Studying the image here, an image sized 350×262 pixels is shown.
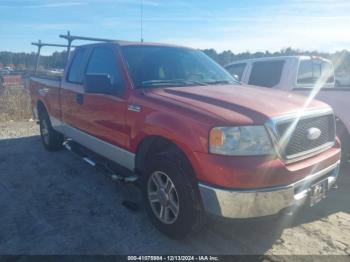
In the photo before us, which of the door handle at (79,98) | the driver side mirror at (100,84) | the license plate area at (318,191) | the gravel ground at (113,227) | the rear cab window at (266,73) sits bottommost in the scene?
the gravel ground at (113,227)

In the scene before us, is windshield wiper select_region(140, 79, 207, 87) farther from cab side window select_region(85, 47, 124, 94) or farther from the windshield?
cab side window select_region(85, 47, 124, 94)

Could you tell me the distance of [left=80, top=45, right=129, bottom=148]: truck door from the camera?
3846 millimetres

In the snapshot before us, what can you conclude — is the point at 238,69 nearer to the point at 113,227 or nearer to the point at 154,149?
the point at 154,149

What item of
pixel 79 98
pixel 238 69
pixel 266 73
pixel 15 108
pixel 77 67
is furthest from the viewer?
pixel 15 108

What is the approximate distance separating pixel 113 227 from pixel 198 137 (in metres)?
1.54

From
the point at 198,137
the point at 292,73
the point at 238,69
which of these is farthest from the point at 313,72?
the point at 198,137

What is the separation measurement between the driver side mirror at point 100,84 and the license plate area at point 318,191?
7.74 feet

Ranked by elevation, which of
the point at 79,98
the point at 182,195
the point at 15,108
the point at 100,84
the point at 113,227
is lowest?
the point at 113,227

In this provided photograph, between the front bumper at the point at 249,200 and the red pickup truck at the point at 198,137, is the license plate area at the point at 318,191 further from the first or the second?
the front bumper at the point at 249,200

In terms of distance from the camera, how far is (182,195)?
10.0ft

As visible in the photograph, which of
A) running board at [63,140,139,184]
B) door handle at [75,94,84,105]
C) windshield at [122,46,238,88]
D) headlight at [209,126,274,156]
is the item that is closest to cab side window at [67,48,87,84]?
door handle at [75,94,84,105]

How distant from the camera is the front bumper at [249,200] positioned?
275cm

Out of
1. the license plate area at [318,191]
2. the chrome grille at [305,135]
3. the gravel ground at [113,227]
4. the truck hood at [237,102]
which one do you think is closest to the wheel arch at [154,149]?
the truck hood at [237,102]

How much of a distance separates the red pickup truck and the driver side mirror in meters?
0.01
